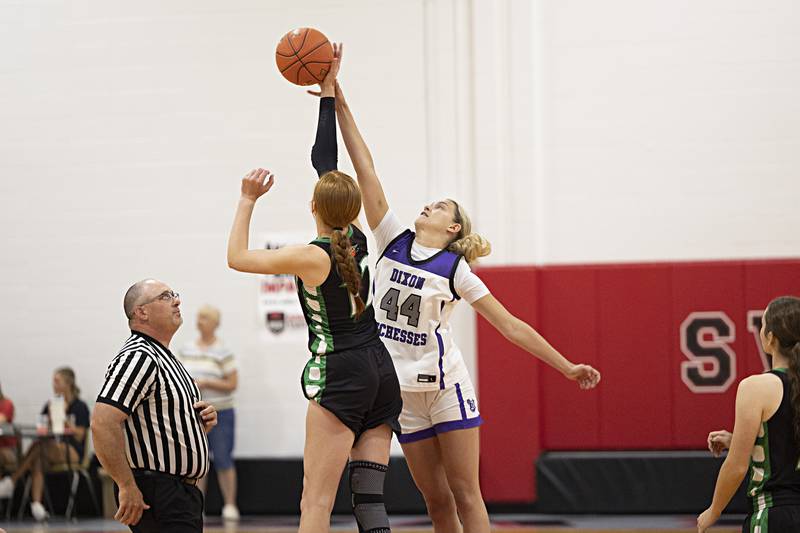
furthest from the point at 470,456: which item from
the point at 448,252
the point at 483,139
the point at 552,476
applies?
the point at 483,139

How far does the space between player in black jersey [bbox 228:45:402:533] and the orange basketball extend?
78 cm

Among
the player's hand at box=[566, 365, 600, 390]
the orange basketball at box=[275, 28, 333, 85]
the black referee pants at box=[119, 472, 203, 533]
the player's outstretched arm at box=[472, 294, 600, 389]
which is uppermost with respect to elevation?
the orange basketball at box=[275, 28, 333, 85]

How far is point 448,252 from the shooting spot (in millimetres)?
4625

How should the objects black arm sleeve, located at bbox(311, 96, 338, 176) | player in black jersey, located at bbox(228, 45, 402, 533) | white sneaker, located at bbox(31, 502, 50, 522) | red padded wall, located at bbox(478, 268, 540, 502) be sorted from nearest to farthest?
player in black jersey, located at bbox(228, 45, 402, 533) < black arm sleeve, located at bbox(311, 96, 338, 176) < red padded wall, located at bbox(478, 268, 540, 502) < white sneaker, located at bbox(31, 502, 50, 522)

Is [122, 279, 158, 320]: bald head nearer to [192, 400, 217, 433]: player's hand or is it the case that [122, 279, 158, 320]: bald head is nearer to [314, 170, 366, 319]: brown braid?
[192, 400, 217, 433]: player's hand

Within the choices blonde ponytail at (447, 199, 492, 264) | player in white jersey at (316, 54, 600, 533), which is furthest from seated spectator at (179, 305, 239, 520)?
blonde ponytail at (447, 199, 492, 264)

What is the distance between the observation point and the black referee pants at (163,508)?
11.9ft

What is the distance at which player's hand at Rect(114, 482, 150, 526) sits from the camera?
3.50 m

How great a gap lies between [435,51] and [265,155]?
1737 millimetres

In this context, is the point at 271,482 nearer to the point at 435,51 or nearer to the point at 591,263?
the point at 591,263

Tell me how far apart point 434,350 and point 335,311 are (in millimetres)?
878

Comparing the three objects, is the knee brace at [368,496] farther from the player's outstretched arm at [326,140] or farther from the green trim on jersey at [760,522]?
the green trim on jersey at [760,522]

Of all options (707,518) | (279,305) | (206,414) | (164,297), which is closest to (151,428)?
(206,414)

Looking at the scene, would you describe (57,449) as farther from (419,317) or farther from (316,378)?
(316,378)
